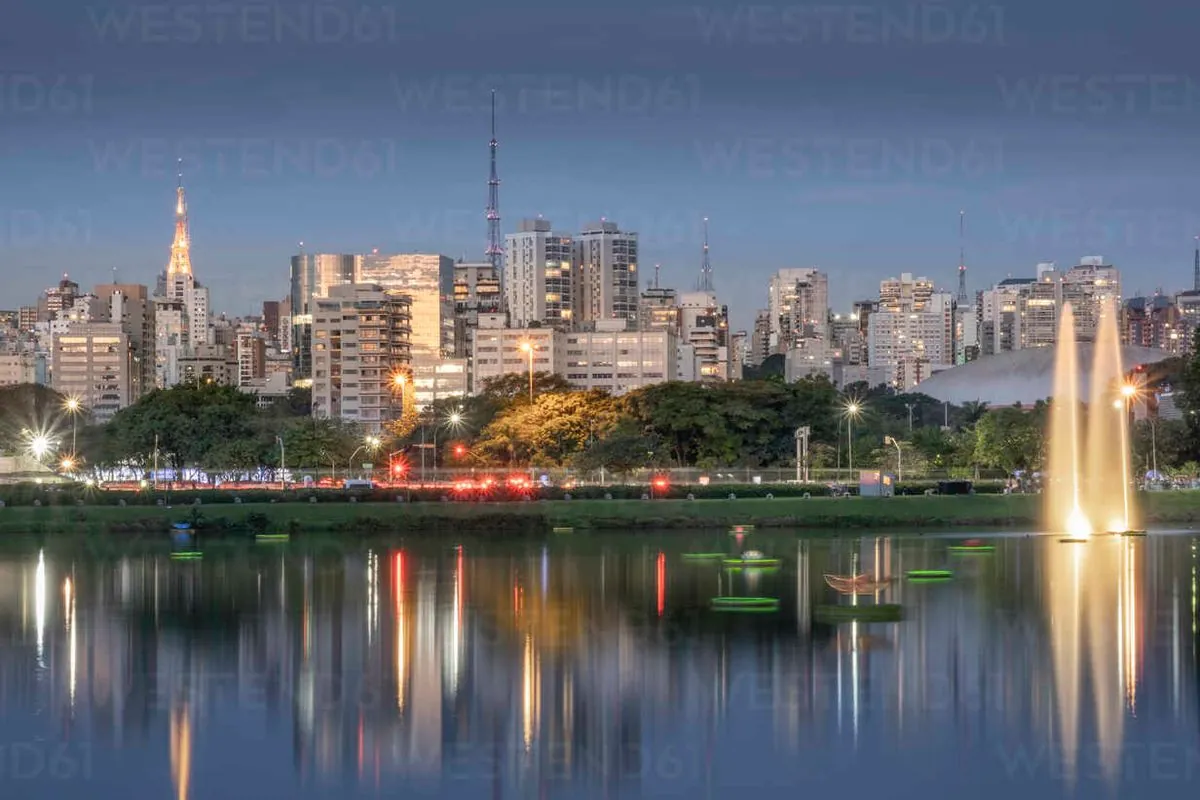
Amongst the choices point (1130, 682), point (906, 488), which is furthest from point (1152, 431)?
point (1130, 682)

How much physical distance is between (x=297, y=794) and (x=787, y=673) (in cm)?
1182

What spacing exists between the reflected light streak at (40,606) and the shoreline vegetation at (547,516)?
11.1 metres

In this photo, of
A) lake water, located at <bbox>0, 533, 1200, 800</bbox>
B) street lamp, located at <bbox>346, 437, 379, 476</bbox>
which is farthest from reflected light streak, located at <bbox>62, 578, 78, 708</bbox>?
street lamp, located at <bbox>346, 437, 379, 476</bbox>

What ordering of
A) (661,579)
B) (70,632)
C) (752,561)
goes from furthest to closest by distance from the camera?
(752,561) < (661,579) < (70,632)

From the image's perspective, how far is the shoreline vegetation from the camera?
72.5m

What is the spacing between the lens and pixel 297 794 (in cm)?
2622

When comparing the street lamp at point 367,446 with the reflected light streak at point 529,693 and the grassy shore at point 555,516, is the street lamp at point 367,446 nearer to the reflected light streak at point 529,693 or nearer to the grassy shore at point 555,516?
the grassy shore at point 555,516

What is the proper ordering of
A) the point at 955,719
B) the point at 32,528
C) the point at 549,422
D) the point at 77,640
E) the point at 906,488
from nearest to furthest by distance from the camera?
the point at 955,719 < the point at 77,640 < the point at 32,528 < the point at 906,488 < the point at 549,422

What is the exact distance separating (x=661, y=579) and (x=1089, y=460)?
41.9 metres

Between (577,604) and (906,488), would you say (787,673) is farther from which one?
(906,488)

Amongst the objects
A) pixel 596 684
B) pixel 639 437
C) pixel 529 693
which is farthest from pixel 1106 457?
pixel 529 693

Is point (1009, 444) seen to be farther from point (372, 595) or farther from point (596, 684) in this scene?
point (596, 684)

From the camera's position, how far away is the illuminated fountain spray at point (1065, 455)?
7100 centimetres

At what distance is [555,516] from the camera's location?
7444cm
